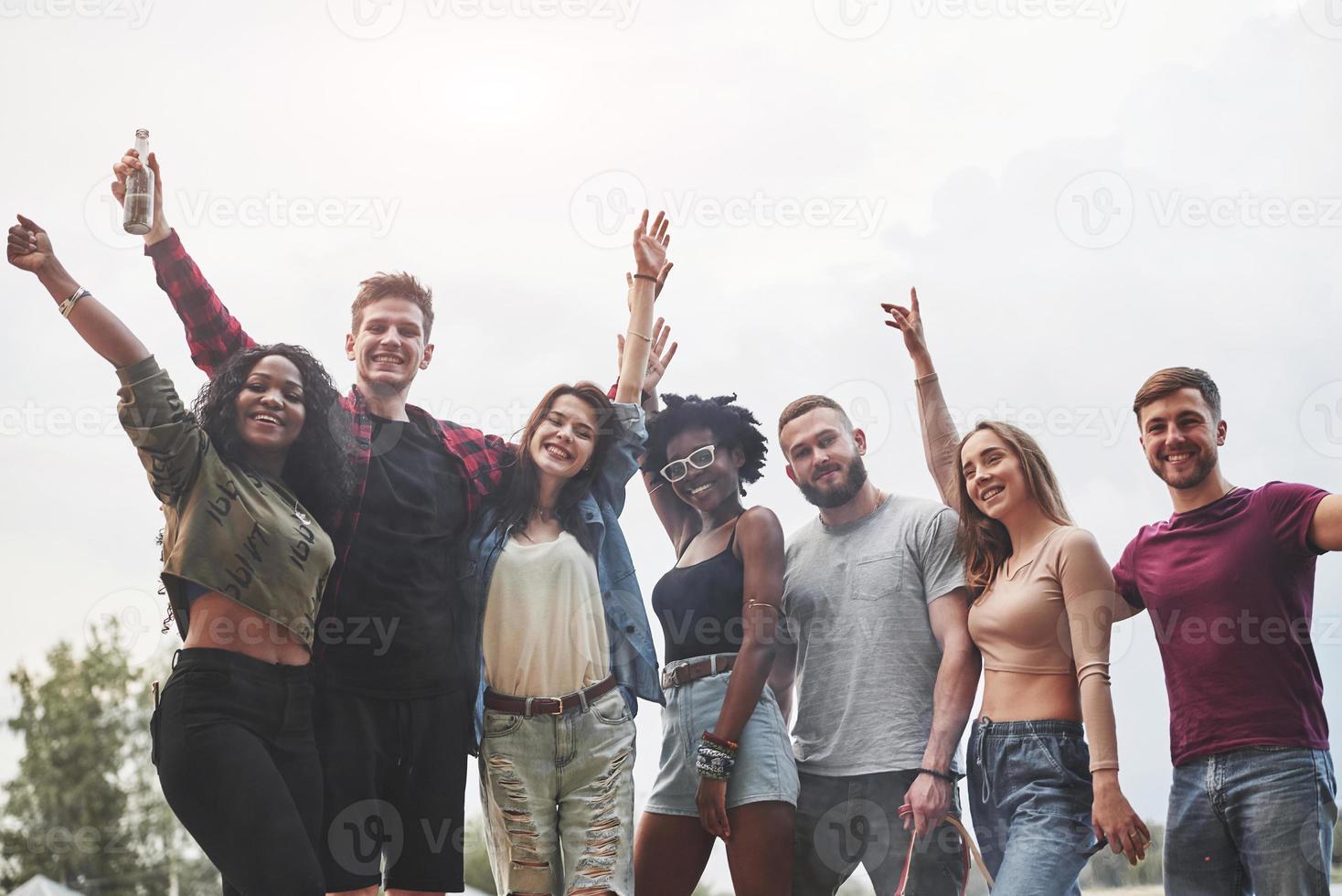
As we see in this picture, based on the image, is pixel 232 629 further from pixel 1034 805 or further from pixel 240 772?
pixel 1034 805

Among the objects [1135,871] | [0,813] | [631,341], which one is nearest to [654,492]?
[631,341]

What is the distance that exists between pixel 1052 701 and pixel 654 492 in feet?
5.63

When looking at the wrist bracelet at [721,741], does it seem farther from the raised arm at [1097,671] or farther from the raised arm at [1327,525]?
the raised arm at [1327,525]

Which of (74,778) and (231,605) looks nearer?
(231,605)

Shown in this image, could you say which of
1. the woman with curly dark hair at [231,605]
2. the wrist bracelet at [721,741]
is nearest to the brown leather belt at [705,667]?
the wrist bracelet at [721,741]

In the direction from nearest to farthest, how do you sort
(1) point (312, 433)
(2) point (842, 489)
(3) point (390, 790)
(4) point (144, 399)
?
1. (4) point (144, 399)
2. (3) point (390, 790)
3. (1) point (312, 433)
4. (2) point (842, 489)

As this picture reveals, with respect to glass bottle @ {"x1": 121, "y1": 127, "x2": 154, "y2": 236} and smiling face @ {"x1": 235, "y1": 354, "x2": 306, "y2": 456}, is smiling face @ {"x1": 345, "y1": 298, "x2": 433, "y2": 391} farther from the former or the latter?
glass bottle @ {"x1": 121, "y1": 127, "x2": 154, "y2": 236}

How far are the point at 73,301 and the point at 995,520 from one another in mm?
3218

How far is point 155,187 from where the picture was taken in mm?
4059

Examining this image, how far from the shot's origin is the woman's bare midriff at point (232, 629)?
3.60 meters

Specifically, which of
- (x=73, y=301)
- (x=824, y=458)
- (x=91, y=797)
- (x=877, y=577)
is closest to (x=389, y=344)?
(x=73, y=301)

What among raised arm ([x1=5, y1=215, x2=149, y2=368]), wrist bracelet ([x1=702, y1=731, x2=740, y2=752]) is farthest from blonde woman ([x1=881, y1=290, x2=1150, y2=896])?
raised arm ([x1=5, y1=215, x2=149, y2=368])

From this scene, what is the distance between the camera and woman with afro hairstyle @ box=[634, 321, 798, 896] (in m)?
4.01

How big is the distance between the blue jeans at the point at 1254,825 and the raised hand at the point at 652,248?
8.73 ft
